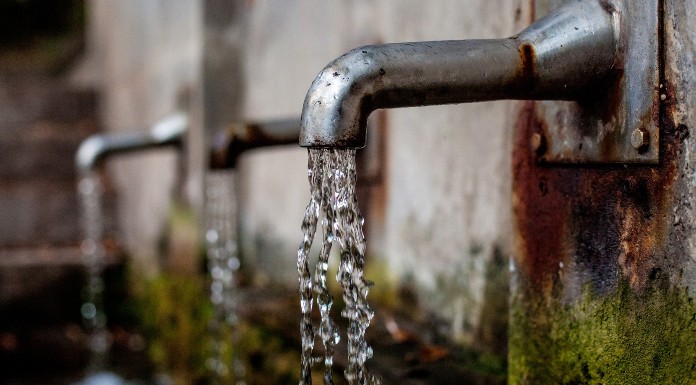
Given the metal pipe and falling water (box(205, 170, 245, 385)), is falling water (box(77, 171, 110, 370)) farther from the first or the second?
the metal pipe

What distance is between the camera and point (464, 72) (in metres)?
1.34

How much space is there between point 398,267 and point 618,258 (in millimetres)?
1334

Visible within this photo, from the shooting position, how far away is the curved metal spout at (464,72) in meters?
1.27

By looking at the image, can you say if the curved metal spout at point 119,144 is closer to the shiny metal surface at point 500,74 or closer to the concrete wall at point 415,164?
the concrete wall at point 415,164

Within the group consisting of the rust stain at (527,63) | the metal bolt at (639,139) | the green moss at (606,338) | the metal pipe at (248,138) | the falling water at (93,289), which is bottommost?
the falling water at (93,289)

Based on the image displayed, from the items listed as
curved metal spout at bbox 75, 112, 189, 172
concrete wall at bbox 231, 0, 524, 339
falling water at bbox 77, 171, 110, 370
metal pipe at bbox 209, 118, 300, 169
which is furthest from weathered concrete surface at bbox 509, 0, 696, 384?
falling water at bbox 77, 171, 110, 370

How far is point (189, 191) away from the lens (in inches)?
173

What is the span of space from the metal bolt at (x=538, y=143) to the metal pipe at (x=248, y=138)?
0.79 m

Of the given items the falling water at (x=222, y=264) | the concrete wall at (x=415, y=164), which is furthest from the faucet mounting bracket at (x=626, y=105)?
the falling water at (x=222, y=264)

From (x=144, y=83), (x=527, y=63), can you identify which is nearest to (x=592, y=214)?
(x=527, y=63)

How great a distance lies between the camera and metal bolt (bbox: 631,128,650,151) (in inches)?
51.4

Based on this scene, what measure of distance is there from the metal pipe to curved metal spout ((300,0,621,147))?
3.00ft

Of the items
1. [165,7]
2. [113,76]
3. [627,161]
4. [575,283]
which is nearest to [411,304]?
[575,283]

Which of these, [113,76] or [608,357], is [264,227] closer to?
[608,357]
